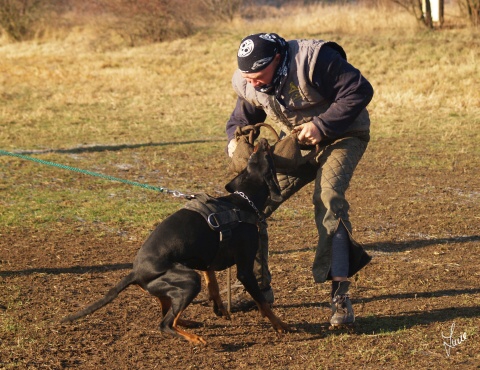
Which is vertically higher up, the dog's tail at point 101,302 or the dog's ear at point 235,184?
the dog's ear at point 235,184

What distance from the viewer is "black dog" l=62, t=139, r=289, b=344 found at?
4.28 meters

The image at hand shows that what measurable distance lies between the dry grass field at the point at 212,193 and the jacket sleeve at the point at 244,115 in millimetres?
1256

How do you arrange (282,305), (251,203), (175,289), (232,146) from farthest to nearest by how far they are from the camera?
(282,305)
(232,146)
(251,203)
(175,289)

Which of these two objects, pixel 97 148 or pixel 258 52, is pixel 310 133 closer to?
pixel 258 52

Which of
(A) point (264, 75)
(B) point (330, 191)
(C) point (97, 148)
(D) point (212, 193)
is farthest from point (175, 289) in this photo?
(C) point (97, 148)

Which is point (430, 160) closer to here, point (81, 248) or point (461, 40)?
point (81, 248)

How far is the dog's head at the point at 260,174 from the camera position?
15.4 ft

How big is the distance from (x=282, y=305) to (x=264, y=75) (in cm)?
165

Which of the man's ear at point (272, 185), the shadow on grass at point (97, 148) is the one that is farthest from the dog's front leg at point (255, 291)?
the shadow on grass at point (97, 148)

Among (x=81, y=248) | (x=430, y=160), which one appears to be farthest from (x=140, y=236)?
(x=430, y=160)

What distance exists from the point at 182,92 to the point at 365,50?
229 inches

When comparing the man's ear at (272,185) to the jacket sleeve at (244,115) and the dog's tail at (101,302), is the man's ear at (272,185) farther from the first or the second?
the dog's tail at (101,302)

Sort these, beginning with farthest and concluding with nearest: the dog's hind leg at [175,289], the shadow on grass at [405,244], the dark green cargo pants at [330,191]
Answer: the shadow on grass at [405,244]
the dark green cargo pants at [330,191]
the dog's hind leg at [175,289]

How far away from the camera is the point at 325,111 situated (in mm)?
4785
